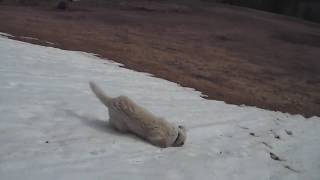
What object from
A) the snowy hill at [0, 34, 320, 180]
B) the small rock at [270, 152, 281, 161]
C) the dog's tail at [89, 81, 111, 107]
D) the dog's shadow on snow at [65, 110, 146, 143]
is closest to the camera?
the snowy hill at [0, 34, 320, 180]

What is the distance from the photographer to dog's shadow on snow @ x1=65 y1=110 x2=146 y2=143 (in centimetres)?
543

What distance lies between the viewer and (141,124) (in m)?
5.28

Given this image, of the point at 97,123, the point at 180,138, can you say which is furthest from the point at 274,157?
the point at 97,123

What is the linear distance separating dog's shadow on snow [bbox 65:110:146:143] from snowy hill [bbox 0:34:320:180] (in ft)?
0.04

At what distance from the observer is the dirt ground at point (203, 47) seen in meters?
11.5

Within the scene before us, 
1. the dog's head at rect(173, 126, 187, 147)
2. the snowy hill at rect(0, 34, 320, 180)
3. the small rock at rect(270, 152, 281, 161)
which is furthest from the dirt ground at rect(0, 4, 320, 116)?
the dog's head at rect(173, 126, 187, 147)

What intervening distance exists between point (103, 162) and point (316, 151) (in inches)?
143

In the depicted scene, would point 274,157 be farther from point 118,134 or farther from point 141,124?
point 118,134

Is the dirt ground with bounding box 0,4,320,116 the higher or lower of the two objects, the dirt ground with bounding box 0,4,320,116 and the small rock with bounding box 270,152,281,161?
the lower

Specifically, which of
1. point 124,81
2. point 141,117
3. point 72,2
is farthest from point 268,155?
point 72,2

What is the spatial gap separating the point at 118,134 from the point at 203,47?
42.5 feet

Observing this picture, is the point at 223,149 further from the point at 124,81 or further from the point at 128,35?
the point at 128,35

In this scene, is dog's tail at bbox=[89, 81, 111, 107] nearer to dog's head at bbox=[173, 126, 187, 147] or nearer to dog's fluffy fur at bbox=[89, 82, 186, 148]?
dog's fluffy fur at bbox=[89, 82, 186, 148]

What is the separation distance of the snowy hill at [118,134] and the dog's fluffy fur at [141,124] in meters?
0.12
